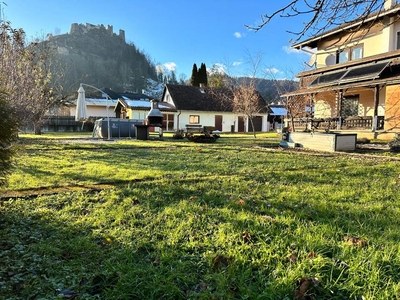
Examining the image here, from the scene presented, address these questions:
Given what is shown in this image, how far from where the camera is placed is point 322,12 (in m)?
4.35

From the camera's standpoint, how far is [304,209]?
125 inches

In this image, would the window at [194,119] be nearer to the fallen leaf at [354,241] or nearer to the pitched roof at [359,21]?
the pitched roof at [359,21]

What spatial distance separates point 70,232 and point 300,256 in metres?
2.08

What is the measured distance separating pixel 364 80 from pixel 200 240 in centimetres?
1476

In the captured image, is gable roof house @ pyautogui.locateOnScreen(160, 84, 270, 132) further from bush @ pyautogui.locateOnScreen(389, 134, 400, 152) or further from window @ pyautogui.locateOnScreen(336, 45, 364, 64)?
bush @ pyautogui.locateOnScreen(389, 134, 400, 152)

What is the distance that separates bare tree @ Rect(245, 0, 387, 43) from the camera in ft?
13.5

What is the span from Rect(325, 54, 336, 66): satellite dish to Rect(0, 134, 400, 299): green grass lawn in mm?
16679

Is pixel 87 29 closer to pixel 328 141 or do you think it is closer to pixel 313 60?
pixel 313 60

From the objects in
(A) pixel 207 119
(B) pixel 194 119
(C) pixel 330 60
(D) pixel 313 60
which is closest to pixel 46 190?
(C) pixel 330 60

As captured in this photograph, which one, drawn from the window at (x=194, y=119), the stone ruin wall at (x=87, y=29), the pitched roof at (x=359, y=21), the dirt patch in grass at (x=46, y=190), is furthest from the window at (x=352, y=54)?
A: the stone ruin wall at (x=87, y=29)

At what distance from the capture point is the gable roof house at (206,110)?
3241 cm

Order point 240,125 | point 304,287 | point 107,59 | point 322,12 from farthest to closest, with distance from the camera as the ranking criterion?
1. point 107,59
2. point 240,125
3. point 322,12
4. point 304,287

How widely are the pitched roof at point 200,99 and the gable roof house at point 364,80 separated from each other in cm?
1490

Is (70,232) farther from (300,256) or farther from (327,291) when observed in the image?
(327,291)
